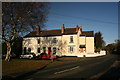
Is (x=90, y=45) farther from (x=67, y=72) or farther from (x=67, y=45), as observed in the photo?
(x=67, y=72)

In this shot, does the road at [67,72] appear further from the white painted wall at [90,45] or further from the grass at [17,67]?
the white painted wall at [90,45]

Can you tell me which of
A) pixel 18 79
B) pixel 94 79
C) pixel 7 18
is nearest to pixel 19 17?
pixel 7 18

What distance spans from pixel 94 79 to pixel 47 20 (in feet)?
54.3

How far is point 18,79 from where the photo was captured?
9555 millimetres

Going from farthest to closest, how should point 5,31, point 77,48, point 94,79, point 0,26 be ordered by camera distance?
1. point 77,48
2. point 5,31
3. point 0,26
4. point 94,79

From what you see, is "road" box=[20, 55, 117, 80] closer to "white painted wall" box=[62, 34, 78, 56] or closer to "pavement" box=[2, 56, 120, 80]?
"pavement" box=[2, 56, 120, 80]

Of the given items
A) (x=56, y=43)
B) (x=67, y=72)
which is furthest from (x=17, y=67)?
(x=56, y=43)

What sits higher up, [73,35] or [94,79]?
[73,35]

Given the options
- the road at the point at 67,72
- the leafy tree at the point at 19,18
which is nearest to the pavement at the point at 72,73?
the road at the point at 67,72

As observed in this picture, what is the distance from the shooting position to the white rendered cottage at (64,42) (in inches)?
1540

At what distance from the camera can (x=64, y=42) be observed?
131 ft

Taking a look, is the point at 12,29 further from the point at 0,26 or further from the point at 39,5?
the point at 39,5

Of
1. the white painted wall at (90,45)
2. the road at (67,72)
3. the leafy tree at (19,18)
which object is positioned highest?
the leafy tree at (19,18)

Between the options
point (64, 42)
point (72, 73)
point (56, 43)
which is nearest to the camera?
point (72, 73)
